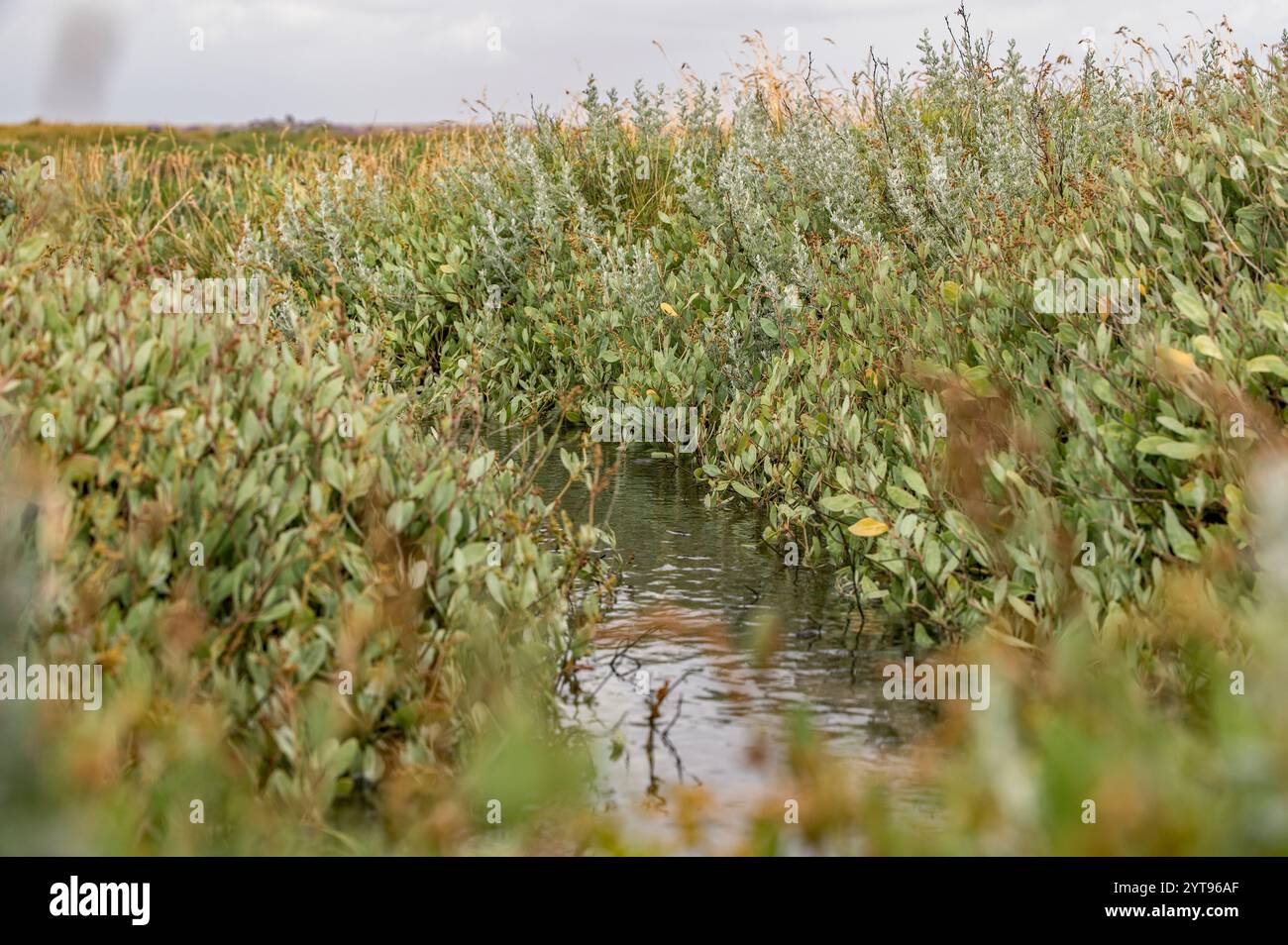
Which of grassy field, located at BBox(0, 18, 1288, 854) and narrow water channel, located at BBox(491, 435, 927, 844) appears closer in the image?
grassy field, located at BBox(0, 18, 1288, 854)

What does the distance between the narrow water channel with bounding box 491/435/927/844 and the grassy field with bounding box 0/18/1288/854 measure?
0.17 metres

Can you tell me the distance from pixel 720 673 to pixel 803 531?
2042 mm

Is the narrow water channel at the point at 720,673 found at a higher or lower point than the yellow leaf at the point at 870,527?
lower

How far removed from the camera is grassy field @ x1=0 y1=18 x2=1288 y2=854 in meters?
2.79

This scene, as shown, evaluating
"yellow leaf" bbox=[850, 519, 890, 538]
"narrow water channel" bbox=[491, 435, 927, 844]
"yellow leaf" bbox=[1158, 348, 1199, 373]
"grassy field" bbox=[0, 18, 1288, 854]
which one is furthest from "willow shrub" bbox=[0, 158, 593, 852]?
"yellow leaf" bbox=[1158, 348, 1199, 373]

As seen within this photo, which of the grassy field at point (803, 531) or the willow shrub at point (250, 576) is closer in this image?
the grassy field at point (803, 531)

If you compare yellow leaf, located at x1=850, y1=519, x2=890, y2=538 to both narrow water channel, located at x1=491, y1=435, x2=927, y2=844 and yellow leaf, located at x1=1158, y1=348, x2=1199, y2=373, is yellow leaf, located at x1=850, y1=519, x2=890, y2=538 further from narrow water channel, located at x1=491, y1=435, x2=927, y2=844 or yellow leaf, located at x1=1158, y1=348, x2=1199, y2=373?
yellow leaf, located at x1=1158, y1=348, x2=1199, y2=373

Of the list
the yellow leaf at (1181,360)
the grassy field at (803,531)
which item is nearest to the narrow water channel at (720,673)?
the grassy field at (803,531)

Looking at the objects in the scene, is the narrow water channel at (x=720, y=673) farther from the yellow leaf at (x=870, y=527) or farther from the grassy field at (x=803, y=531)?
the yellow leaf at (x=870, y=527)

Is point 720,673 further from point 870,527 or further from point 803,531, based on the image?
point 803,531

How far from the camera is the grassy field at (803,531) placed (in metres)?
2.79

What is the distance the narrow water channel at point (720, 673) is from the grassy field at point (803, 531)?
167 millimetres

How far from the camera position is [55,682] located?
4.15 m
